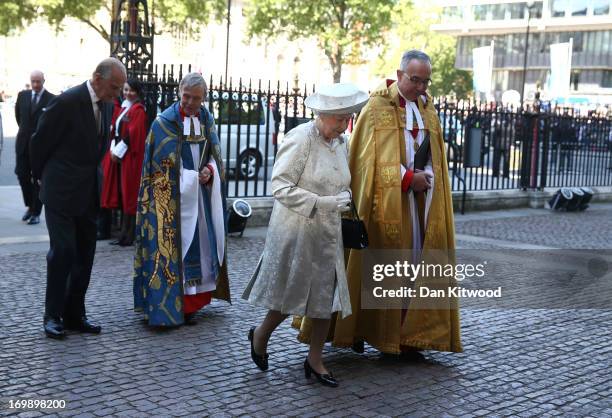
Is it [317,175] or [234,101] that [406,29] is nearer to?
[234,101]

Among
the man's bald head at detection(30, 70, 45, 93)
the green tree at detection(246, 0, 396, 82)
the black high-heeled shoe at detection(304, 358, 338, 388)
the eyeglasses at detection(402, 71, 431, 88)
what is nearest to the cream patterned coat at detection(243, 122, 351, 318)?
the black high-heeled shoe at detection(304, 358, 338, 388)

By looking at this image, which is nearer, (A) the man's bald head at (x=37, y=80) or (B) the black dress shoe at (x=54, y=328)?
(B) the black dress shoe at (x=54, y=328)

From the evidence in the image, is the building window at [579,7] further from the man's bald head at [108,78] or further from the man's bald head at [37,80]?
the man's bald head at [108,78]

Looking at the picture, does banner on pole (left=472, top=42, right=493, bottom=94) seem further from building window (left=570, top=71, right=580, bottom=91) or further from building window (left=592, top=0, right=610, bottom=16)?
building window (left=570, top=71, right=580, bottom=91)

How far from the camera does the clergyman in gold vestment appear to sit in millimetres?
5492

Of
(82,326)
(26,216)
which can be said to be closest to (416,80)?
(82,326)

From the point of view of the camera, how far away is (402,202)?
5555 millimetres

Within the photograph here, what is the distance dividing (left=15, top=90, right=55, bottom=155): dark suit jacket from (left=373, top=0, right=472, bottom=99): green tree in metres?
52.1

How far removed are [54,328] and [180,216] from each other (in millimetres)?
1235

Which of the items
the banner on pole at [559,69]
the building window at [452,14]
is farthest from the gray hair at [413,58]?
Answer: the building window at [452,14]

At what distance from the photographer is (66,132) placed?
5668 mm

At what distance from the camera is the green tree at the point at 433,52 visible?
2542 inches

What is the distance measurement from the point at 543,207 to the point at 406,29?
48.9 meters

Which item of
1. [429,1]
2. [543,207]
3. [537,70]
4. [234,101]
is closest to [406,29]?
[429,1]
